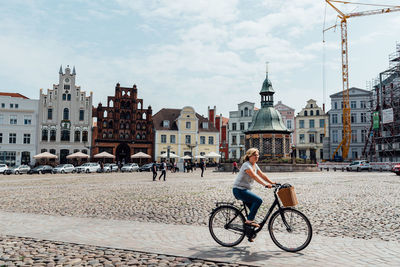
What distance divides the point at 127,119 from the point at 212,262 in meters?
58.9

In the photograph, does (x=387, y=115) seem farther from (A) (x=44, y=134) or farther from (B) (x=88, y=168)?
(A) (x=44, y=134)

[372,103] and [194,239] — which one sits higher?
[372,103]

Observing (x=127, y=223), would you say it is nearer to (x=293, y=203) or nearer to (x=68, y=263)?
(x=68, y=263)

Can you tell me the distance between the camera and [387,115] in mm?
51562

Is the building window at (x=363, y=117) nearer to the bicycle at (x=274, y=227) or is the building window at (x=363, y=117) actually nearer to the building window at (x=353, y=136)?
the building window at (x=353, y=136)

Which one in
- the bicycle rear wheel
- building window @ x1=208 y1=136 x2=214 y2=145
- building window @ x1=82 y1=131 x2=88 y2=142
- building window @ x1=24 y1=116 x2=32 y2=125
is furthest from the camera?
building window @ x1=208 y1=136 x2=214 y2=145

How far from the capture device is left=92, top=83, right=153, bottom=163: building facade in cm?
6100

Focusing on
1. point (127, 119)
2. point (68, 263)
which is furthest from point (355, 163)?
point (68, 263)

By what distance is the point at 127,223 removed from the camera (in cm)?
839

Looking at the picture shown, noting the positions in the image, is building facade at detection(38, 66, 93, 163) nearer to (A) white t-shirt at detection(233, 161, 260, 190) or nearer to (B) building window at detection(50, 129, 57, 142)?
(B) building window at detection(50, 129, 57, 142)

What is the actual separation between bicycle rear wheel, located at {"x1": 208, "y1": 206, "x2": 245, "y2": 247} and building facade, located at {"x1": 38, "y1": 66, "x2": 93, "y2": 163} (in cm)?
5635

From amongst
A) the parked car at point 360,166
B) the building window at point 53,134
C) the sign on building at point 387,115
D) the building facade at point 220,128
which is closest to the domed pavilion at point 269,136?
the parked car at point 360,166

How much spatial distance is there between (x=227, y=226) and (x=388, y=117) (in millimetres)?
52254

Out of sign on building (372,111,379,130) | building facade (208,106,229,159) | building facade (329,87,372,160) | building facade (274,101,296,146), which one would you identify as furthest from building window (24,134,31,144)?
sign on building (372,111,379,130)
